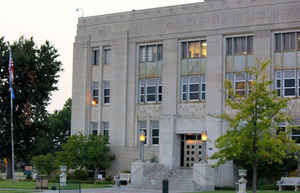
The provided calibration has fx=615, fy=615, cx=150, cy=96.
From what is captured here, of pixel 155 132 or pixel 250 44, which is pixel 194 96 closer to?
pixel 155 132

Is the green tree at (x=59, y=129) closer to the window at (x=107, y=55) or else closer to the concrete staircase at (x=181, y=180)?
the window at (x=107, y=55)

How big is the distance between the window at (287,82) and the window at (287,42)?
1.77 m

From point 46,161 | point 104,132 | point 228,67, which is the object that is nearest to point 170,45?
point 228,67

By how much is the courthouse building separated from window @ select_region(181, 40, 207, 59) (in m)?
0.08

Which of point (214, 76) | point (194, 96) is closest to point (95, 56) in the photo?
point (194, 96)

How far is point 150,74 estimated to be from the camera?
176 feet

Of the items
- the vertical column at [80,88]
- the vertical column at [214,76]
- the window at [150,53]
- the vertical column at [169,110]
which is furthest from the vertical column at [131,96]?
the vertical column at [214,76]

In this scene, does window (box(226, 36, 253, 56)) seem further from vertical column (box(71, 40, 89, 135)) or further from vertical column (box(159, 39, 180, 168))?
vertical column (box(71, 40, 89, 135))

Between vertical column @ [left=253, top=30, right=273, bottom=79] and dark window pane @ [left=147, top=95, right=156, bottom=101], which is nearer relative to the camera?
vertical column @ [left=253, top=30, right=273, bottom=79]

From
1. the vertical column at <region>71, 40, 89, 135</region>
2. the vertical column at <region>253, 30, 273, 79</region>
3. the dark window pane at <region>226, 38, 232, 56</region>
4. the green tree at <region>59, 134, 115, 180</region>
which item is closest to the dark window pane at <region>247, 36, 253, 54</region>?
the vertical column at <region>253, 30, 273, 79</region>

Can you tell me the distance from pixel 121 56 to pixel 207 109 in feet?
33.1

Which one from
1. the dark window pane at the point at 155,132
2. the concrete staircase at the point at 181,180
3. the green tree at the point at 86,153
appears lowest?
the concrete staircase at the point at 181,180

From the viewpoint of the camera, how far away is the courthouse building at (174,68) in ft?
156

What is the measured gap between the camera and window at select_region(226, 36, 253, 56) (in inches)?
1923
